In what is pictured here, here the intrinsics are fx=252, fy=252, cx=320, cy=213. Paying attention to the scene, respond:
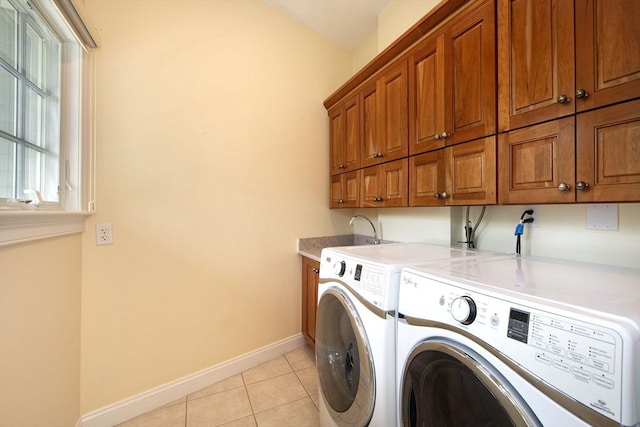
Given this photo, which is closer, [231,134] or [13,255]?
[13,255]

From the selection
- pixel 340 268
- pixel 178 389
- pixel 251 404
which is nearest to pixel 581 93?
pixel 340 268

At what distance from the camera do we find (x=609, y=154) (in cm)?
82

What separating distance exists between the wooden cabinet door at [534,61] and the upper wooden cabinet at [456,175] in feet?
0.47

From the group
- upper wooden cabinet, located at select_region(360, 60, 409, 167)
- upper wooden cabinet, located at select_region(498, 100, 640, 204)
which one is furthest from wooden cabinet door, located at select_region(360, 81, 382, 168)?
upper wooden cabinet, located at select_region(498, 100, 640, 204)

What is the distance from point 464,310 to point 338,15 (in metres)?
2.55

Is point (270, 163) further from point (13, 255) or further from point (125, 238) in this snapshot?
point (13, 255)

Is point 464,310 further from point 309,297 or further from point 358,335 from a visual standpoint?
point 309,297

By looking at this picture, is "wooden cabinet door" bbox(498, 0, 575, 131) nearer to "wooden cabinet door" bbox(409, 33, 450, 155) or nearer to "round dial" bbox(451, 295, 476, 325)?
"wooden cabinet door" bbox(409, 33, 450, 155)

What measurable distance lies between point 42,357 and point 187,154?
123 cm

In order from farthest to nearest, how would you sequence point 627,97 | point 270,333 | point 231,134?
point 270,333 → point 231,134 → point 627,97

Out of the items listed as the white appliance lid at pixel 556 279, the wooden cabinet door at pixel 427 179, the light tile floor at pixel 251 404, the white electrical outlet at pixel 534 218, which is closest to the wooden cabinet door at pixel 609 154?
the white appliance lid at pixel 556 279

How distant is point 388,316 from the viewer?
0.96 m

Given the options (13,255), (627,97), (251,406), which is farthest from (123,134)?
(627,97)

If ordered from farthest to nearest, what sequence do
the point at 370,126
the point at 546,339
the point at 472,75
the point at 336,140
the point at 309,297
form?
the point at 336,140, the point at 309,297, the point at 370,126, the point at 472,75, the point at 546,339
